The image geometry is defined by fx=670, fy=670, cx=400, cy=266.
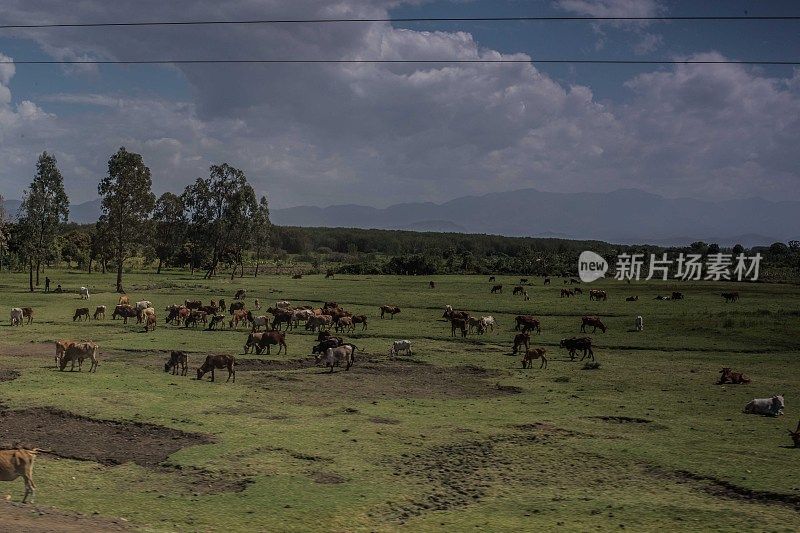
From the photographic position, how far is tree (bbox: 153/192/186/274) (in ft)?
365

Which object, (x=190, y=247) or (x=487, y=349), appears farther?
(x=190, y=247)

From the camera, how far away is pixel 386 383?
25.8 meters

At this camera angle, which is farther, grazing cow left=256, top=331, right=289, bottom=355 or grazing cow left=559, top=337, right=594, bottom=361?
grazing cow left=559, top=337, right=594, bottom=361

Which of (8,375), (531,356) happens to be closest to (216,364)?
(8,375)

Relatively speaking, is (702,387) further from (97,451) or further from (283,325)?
(283,325)

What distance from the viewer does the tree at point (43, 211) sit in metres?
65.1

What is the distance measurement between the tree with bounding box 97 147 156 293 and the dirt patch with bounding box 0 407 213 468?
5156 cm

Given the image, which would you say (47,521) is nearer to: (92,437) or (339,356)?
(92,437)

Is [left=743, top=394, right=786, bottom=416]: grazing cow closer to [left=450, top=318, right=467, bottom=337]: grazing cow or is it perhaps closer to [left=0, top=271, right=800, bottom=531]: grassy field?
[left=0, top=271, right=800, bottom=531]: grassy field

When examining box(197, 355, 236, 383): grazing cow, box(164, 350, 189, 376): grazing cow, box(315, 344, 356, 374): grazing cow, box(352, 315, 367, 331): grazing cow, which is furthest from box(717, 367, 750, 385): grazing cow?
box(352, 315, 367, 331): grazing cow

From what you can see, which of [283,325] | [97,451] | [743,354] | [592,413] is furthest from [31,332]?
[743,354]

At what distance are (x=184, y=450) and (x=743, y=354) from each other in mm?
29951

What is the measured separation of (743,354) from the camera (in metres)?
35.0

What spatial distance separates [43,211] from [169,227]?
1928 inches
